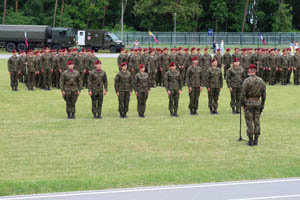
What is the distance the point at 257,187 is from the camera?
9.41 metres

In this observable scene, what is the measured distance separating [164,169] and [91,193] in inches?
84.5

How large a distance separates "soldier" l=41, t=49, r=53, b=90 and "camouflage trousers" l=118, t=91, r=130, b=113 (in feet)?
28.2

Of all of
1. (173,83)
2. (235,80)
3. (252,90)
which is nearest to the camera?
(252,90)

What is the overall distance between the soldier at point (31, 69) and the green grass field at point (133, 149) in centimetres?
470

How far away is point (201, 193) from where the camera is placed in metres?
9.05

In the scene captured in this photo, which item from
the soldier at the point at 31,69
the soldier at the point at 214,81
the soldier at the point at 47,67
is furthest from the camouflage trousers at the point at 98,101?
the soldier at the point at 47,67

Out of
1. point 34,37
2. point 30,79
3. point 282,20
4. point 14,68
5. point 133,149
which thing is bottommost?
point 133,149

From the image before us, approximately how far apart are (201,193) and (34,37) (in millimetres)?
48034

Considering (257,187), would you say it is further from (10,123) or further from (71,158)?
(10,123)

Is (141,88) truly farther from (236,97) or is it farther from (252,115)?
(252,115)

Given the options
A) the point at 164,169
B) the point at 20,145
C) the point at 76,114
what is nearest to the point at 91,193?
the point at 164,169

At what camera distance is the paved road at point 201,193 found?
28.8ft

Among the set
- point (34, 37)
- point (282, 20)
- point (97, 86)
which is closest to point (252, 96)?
point (97, 86)

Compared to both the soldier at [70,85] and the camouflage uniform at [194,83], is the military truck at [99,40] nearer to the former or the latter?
the camouflage uniform at [194,83]
